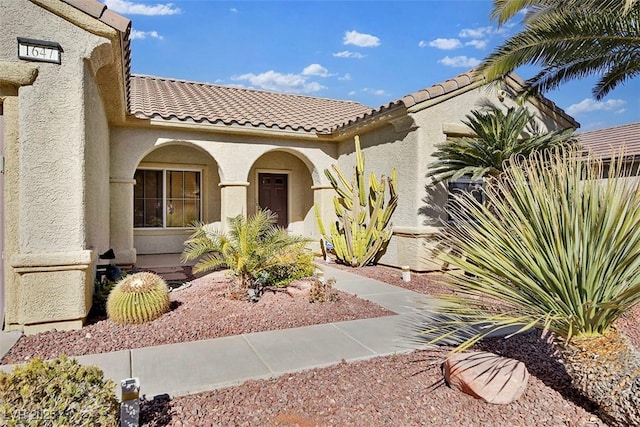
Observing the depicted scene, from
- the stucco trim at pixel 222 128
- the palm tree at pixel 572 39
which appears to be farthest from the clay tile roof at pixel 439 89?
the stucco trim at pixel 222 128

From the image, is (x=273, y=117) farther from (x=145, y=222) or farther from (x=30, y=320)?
(x=30, y=320)

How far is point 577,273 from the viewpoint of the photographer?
3.50 meters

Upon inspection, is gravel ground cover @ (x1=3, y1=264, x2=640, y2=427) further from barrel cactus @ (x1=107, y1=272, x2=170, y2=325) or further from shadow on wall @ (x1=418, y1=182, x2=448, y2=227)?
shadow on wall @ (x1=418, y1=182, x2=448, y2=227)

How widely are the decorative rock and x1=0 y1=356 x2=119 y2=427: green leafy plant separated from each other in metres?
2.99

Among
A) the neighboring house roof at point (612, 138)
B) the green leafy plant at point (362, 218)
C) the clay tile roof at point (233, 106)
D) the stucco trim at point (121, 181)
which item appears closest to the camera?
the stucco trim at point (121, 181)

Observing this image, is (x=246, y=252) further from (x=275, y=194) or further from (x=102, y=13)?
(x=275, y=194)

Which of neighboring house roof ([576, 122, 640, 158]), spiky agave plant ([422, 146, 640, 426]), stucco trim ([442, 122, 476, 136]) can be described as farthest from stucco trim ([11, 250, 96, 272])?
neighboring house roof ([576, 122, 640, 158])

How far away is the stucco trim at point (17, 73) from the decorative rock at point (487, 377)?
6.11 meters

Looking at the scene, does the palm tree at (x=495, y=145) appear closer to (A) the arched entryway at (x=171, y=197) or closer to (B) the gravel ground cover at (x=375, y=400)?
(B) the gravel ground cover at (x=375, y=400)

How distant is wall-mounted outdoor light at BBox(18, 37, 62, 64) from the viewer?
545cm

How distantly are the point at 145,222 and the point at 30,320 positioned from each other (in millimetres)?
8262

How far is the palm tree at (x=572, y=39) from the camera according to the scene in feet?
24.4

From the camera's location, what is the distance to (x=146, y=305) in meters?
5.95

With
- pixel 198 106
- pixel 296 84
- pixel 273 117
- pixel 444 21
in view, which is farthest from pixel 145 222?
pixel 296 84
